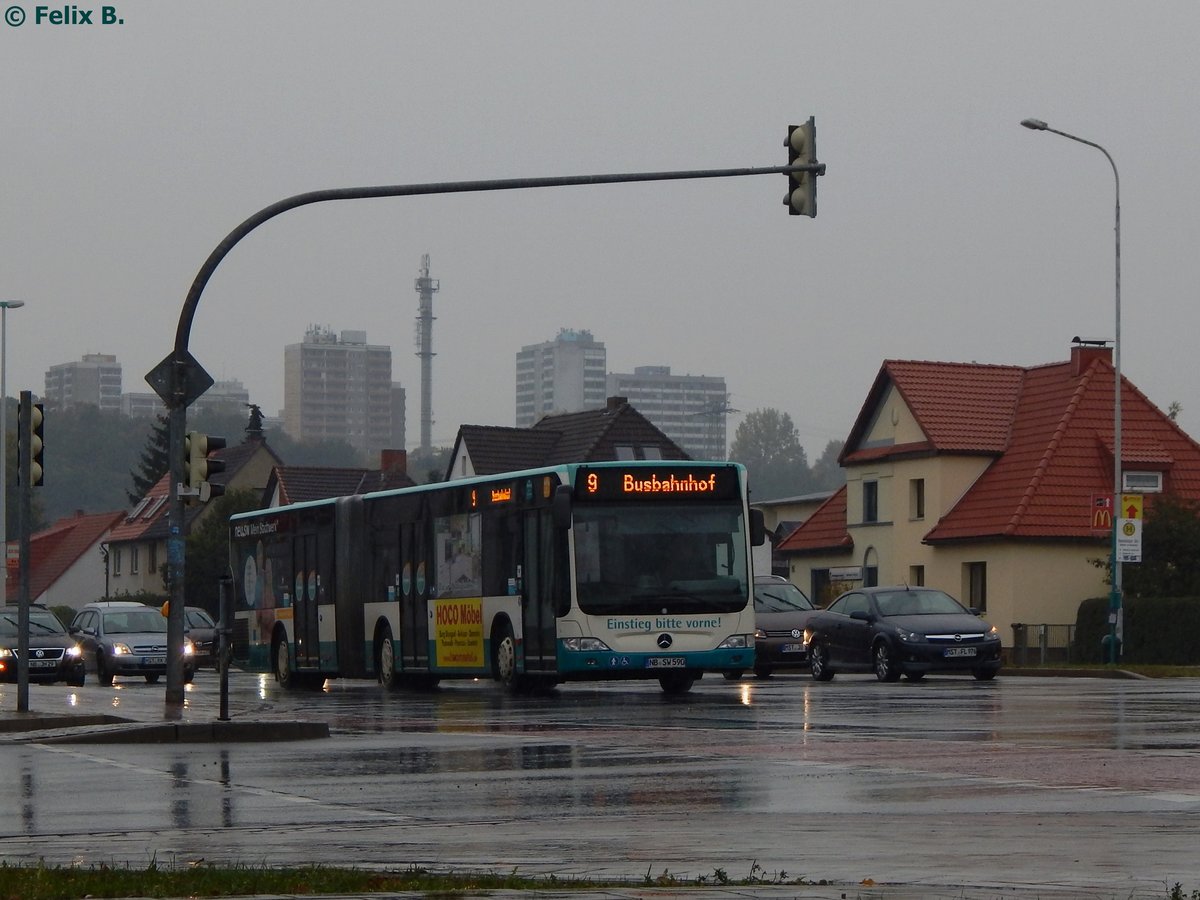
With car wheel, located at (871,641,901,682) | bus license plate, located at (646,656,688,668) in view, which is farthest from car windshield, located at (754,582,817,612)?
bus license plate, located at (646,656,688,668)

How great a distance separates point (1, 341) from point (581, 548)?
147 feet

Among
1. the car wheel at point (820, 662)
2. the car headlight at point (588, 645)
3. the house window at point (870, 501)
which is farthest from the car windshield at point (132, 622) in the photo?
the house window at point (870, 501)

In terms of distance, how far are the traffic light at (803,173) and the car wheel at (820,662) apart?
49.0 feet

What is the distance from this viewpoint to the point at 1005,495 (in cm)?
6366

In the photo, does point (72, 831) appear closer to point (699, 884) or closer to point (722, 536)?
point (699, 884)

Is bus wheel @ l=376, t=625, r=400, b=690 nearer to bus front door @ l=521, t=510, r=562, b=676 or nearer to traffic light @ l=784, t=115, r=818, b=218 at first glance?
bus front door @ l=521, t=510, r=562, b=676

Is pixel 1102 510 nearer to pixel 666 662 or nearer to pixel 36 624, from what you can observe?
pixel 36 624

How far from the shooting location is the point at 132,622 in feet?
152

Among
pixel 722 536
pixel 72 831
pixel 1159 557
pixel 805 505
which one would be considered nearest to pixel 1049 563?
pixel 1159 557

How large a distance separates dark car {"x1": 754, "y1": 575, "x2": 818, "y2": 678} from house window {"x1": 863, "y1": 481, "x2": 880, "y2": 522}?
93.1 feet

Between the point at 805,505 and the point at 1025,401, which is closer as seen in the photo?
the point at 1025,401

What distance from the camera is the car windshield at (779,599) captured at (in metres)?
41.9

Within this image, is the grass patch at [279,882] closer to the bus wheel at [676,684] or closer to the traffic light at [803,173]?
the traffic light at [803,173]

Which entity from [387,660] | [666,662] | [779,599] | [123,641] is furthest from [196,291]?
[123,641]
